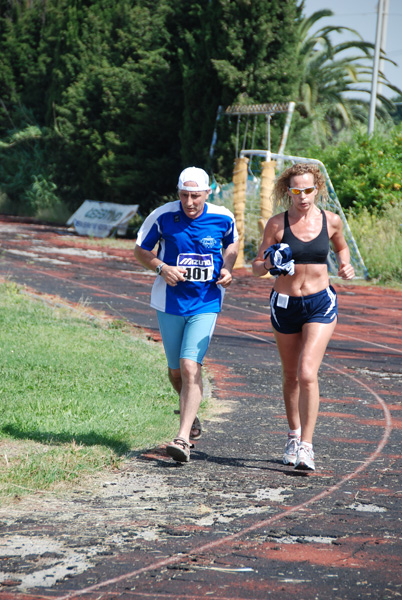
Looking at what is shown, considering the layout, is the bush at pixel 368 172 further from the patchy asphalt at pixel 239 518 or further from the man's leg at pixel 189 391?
the man's leg at pixel 189 391

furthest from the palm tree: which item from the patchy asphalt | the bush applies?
the patchy asphalt

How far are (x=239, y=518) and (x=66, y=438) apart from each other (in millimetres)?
1803

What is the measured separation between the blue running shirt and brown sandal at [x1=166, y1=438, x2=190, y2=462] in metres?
0.89

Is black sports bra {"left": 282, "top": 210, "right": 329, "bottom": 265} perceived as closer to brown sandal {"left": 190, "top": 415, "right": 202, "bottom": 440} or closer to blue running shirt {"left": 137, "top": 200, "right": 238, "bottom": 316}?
blue running shirt {"left": 137, "top": 200, "right": 238, "bottom": 316}

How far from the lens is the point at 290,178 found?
6.00 meters

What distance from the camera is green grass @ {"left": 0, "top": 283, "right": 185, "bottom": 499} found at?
5.63m

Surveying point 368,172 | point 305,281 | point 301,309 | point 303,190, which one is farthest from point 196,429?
point 368,172

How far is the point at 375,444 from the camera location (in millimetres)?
6801

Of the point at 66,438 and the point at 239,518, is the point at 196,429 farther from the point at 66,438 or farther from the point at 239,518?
the point at 239,518

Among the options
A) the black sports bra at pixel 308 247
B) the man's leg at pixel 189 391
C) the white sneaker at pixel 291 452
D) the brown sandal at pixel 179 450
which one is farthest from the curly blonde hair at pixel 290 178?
the brown sandal at pixel 179 450

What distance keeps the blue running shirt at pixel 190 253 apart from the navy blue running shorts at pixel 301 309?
481 mm

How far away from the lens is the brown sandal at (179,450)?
5.77 metres

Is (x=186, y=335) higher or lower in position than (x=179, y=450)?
higher

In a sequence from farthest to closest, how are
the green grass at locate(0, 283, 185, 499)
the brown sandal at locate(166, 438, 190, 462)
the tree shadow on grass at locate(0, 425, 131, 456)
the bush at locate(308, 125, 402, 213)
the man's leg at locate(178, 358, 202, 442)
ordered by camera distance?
1. the bush at locate(308, 125, 402, 213)
2. the tree shadow on grass at locate(0, 425, 131, 456)
3. the man's leg at locate(178, 358, 202, 442)
4. the brown sandal at locate(166, 438, 190, 462)
5. the green grass at locate(0, 283, 185, 499)
